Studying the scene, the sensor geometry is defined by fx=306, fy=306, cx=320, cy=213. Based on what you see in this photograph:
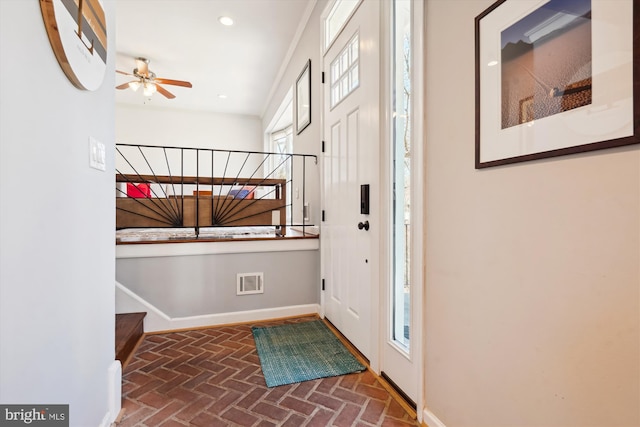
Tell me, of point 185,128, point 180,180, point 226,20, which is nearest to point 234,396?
point 180,180

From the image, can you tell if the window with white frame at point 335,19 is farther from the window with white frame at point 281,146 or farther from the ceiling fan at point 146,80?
the window with white frame at point 281,146

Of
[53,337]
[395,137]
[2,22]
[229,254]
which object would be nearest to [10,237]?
[53,337]

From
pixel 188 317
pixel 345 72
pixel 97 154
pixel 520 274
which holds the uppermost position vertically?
pixel 345 72

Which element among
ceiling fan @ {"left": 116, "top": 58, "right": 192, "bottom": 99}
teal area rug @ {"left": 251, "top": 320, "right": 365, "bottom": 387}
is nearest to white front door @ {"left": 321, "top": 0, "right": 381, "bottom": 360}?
teal area rug @ {"left": 251, "top": 320, "right": 365, "bottom": 387}

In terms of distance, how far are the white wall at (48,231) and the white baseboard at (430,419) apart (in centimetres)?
143

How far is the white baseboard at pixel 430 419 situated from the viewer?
53.6 inches

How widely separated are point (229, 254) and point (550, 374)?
2408 millimetres

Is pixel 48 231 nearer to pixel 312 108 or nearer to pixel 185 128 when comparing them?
pixel 312 108

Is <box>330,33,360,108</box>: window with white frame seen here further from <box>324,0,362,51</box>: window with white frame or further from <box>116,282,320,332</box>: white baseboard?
<box>116,282,320,332</box>: white baseboard

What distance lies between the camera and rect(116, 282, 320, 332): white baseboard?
2.51 meters

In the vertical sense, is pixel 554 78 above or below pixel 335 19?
below

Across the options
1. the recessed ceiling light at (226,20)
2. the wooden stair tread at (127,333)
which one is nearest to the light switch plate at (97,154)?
the wooden stair tread at (127,333)

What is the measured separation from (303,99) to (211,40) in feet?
5.11

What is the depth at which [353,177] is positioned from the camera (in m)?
2.26
